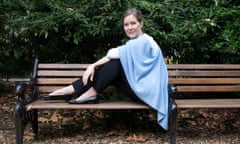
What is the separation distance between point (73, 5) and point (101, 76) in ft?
4.18

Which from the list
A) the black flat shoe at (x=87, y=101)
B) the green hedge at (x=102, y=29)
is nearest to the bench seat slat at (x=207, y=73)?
the green hedge at (x=102, y=29)

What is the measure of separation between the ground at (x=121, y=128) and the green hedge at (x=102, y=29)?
80 cm

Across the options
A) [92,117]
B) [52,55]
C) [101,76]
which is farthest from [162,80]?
[52,55]

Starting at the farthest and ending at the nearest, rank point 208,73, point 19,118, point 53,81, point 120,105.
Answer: point 208,73 → point 53,81 → point 120,105 → point 19,118

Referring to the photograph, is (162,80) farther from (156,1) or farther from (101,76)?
(156,1)

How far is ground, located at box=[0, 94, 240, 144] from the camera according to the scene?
15.1 feet

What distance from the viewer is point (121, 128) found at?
16.5ft

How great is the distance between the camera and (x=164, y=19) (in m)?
5.07

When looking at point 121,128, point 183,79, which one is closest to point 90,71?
point 121,128

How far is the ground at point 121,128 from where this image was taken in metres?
4.59

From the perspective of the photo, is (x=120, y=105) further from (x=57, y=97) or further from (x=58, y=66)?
(x=58, y=66)

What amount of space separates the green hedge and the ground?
796 millimetres

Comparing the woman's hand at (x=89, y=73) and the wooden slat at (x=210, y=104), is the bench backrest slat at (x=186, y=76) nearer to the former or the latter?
the wooden slat at (x=210, y=104)

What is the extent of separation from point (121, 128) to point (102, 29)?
1260mm
